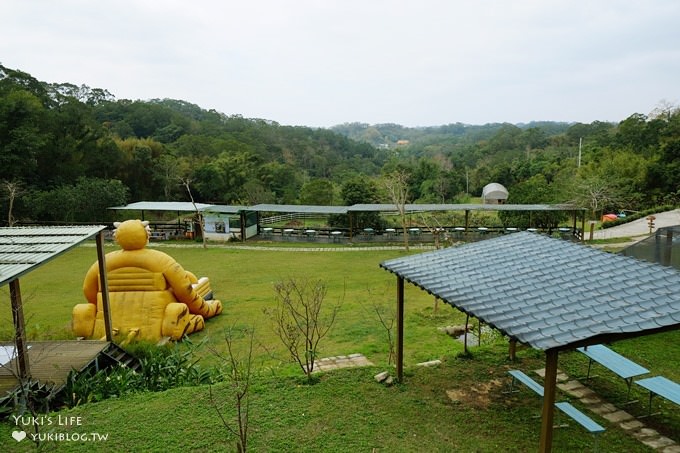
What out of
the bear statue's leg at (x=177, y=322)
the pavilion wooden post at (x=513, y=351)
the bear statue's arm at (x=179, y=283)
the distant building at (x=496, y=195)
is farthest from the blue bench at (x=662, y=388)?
the distant building at (x=496, y=195)

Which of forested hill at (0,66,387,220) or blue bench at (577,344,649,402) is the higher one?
forested hill at (0,66,387,220)

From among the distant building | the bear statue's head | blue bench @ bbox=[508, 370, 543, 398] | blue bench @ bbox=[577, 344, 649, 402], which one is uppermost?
the bear statue's head

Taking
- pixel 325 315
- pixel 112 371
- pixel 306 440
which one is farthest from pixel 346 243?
pixel 306 440

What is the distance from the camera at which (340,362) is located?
8609mm

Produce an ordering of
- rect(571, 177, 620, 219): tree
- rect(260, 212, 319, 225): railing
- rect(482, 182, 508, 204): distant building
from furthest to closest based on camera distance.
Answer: rect(482, 182, 508, 204): distant building, rect(260, 212, 319, 225): railing, rect(571, 177, 620, 219): tree

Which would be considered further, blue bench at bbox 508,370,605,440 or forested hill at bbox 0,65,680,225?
forested hill at bbox 0,65,680,225

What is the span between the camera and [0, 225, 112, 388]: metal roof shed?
6.36 m

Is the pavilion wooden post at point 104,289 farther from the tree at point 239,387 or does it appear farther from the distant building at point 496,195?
the distant building at point 496,195

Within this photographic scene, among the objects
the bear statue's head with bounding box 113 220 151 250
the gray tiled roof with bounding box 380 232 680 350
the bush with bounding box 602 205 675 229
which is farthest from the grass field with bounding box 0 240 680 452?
the bush with bounding box 602 205 675 229

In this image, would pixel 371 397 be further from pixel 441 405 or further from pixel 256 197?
pixel 256 197

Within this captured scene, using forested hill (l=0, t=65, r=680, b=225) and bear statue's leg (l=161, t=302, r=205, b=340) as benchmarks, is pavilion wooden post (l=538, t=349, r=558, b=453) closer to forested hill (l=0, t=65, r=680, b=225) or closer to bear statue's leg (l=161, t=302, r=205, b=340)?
bear statue's leg (l=161, t=302, r=205, b=340)

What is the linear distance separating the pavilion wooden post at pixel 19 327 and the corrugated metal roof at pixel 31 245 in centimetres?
28

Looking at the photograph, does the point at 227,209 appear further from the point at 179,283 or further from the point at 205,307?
the point at 179,283

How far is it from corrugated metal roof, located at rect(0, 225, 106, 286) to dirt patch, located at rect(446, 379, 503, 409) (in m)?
6.11
